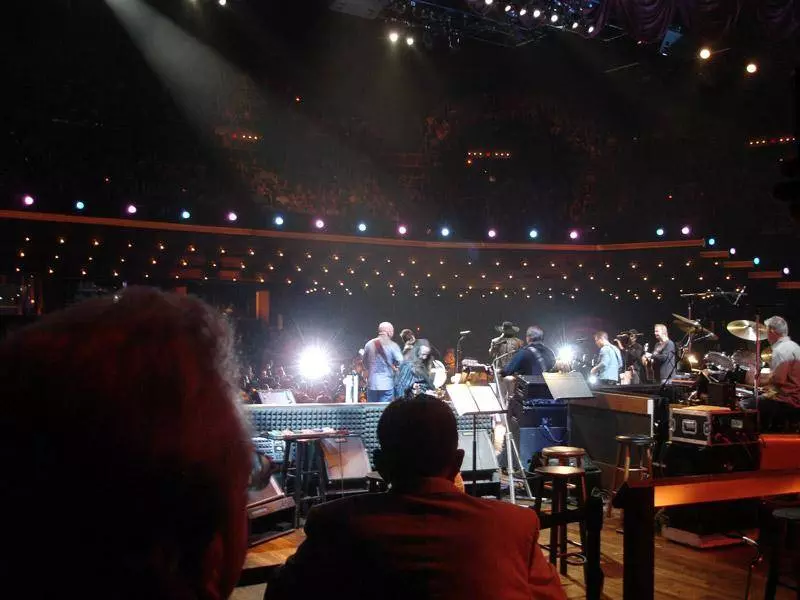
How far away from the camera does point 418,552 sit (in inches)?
64.5

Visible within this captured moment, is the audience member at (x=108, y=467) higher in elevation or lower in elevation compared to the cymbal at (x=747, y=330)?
lower

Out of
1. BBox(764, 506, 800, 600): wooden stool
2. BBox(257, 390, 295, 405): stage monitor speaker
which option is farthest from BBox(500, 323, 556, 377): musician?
BBox(764, 506, 800, 600): wooden stool

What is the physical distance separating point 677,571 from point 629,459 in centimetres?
171

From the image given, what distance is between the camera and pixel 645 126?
17.6 meters

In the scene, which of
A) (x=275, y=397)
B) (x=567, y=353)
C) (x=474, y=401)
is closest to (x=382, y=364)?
(x=275, y=397)

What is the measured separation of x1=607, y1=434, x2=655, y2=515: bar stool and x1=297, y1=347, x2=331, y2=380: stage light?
596 cm

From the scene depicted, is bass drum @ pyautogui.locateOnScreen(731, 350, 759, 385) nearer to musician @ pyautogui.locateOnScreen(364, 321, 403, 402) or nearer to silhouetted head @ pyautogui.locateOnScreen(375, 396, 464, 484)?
musician @ pyautogui.locateOnScreen(364, 321, 403, 402)

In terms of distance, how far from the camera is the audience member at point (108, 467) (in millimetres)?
531

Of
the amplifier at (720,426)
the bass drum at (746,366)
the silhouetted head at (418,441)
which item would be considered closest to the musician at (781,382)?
the amplifier at (720,426)

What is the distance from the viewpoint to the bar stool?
6254 millimetres

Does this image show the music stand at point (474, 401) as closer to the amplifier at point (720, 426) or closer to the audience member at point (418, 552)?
the amplifier at point (720, 426)

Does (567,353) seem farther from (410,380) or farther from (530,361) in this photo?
(410,380)

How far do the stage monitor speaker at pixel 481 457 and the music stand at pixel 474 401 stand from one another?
3.28 ft

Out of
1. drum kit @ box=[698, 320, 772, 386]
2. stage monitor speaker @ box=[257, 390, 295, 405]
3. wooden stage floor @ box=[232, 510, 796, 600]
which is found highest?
drum kit @ box=[698, 320, 772, 386]
